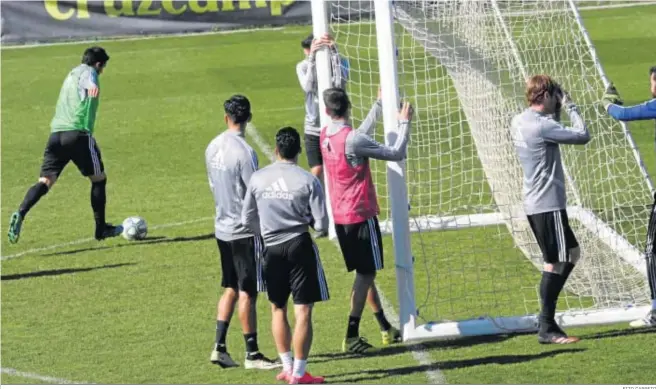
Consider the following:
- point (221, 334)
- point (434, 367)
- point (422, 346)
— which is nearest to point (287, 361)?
point (221, 334)

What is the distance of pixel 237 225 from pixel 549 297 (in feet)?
7.86

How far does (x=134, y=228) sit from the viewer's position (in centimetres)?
1421

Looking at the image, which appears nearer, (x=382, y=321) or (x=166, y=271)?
(x=382, y=321)

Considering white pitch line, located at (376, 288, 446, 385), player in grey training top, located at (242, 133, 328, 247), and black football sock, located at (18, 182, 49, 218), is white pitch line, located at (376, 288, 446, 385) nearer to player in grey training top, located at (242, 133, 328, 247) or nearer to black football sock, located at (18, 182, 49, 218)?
player in grey training top, located at (242, 133, 328, 247)

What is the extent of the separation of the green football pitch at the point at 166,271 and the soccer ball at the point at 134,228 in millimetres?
118

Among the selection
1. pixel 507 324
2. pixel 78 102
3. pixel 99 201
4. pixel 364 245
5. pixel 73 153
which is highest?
pixel 78 102

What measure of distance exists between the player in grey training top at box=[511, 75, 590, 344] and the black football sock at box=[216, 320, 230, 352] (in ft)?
7.90

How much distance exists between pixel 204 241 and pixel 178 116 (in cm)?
721

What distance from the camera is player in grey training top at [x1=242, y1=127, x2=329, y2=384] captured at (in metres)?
9.03

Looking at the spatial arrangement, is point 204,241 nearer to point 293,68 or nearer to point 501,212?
point 501,212

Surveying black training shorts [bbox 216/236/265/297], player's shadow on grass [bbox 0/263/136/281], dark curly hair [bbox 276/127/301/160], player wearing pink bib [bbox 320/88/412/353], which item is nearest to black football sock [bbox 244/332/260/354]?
black training shorts [bbox 216/236/265/297]

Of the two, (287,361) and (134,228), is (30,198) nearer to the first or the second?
(134,228)

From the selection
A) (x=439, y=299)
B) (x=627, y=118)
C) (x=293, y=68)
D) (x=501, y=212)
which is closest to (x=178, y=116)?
(x=293, y=68)

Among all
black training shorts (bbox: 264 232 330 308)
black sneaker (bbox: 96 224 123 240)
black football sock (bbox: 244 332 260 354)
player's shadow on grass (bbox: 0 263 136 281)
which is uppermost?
black sneaker (bbox: 96 224 123 240)
